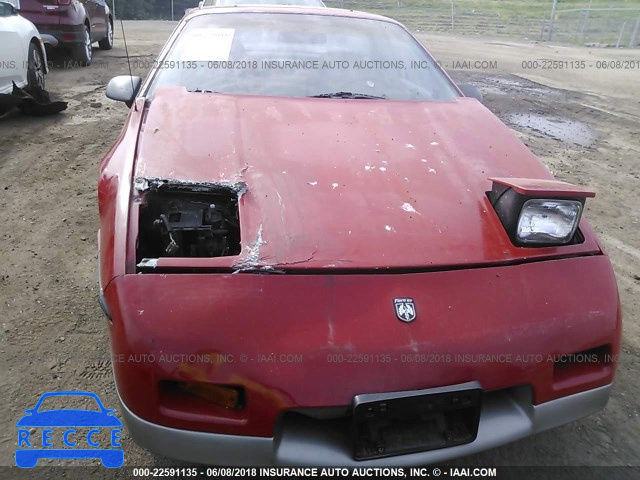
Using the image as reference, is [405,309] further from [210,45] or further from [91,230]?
[91,230]

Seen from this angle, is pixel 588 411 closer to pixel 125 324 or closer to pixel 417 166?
pixel 417 166

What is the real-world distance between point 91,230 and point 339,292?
8.25 ft

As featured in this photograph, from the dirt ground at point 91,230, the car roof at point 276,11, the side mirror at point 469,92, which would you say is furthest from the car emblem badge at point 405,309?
the car roof at point 276,11

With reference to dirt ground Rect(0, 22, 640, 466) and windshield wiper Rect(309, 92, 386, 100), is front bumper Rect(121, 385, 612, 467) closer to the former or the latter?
dirt ground Rect(0, 22, 640, 466)

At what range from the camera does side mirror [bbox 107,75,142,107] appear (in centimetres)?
298

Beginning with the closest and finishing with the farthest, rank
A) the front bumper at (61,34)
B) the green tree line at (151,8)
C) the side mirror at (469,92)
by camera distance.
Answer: the side mirror at (469,92)
the front bumper at (61,34)
the green tree line at (151,8)

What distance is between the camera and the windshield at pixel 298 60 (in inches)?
114

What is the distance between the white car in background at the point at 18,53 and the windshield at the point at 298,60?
134 inches

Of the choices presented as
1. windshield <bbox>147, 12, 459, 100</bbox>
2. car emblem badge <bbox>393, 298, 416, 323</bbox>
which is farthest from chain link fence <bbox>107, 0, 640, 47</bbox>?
car emblem badge <bbox>393, 298, 416, 323</bbox>

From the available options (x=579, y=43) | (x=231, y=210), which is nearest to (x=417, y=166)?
(x=231, y=210)

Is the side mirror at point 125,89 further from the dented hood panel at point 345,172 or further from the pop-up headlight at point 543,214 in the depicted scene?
the pop-up headlight at point 543,214

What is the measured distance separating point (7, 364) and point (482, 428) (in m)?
2.07

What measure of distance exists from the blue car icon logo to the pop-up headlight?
1745 millimetres

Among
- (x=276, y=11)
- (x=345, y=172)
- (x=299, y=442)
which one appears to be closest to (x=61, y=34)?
(x=276, y=11)
